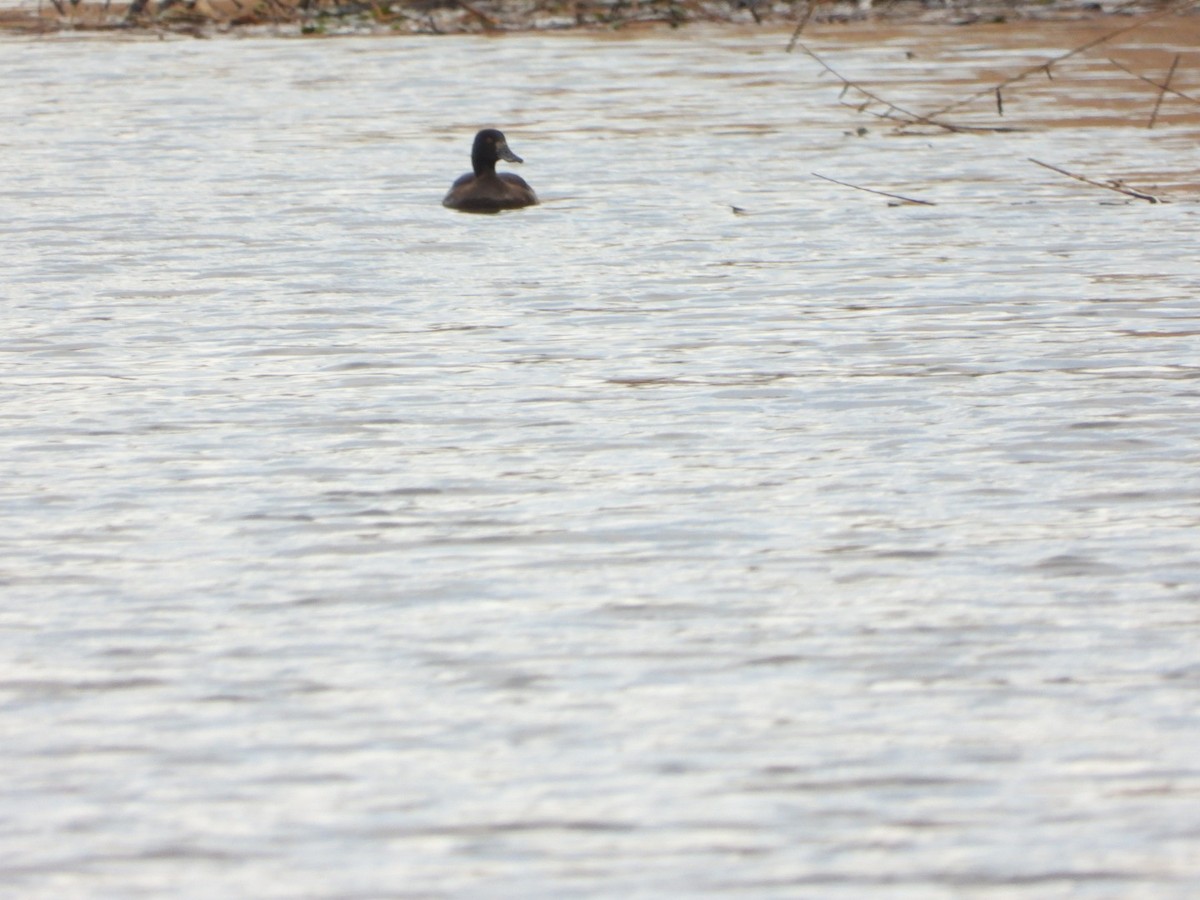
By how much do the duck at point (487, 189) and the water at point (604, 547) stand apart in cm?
13

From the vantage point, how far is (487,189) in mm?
14961

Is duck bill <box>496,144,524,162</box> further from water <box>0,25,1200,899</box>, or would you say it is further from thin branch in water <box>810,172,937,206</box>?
thin branch in water <box>810,172,937,206</box>

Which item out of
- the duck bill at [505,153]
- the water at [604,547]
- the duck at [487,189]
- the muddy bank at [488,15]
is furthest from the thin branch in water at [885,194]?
the muddy bank at [488,15]

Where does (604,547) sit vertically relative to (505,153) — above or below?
above

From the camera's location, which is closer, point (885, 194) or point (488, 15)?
point (885, 194)

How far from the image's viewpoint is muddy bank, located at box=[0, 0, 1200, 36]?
3034 centimetres

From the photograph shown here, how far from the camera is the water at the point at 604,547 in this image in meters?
4.77

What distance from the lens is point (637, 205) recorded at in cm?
1507

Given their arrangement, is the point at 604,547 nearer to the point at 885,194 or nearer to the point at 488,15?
the point at 885,194

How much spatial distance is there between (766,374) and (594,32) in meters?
20.6

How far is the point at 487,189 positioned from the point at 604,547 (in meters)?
8.33

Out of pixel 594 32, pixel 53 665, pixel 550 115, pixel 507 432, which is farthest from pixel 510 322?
pixel 594 32

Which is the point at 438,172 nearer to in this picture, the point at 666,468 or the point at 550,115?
the point at 550,115

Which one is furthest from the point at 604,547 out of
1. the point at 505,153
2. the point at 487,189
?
the point at 505,153
